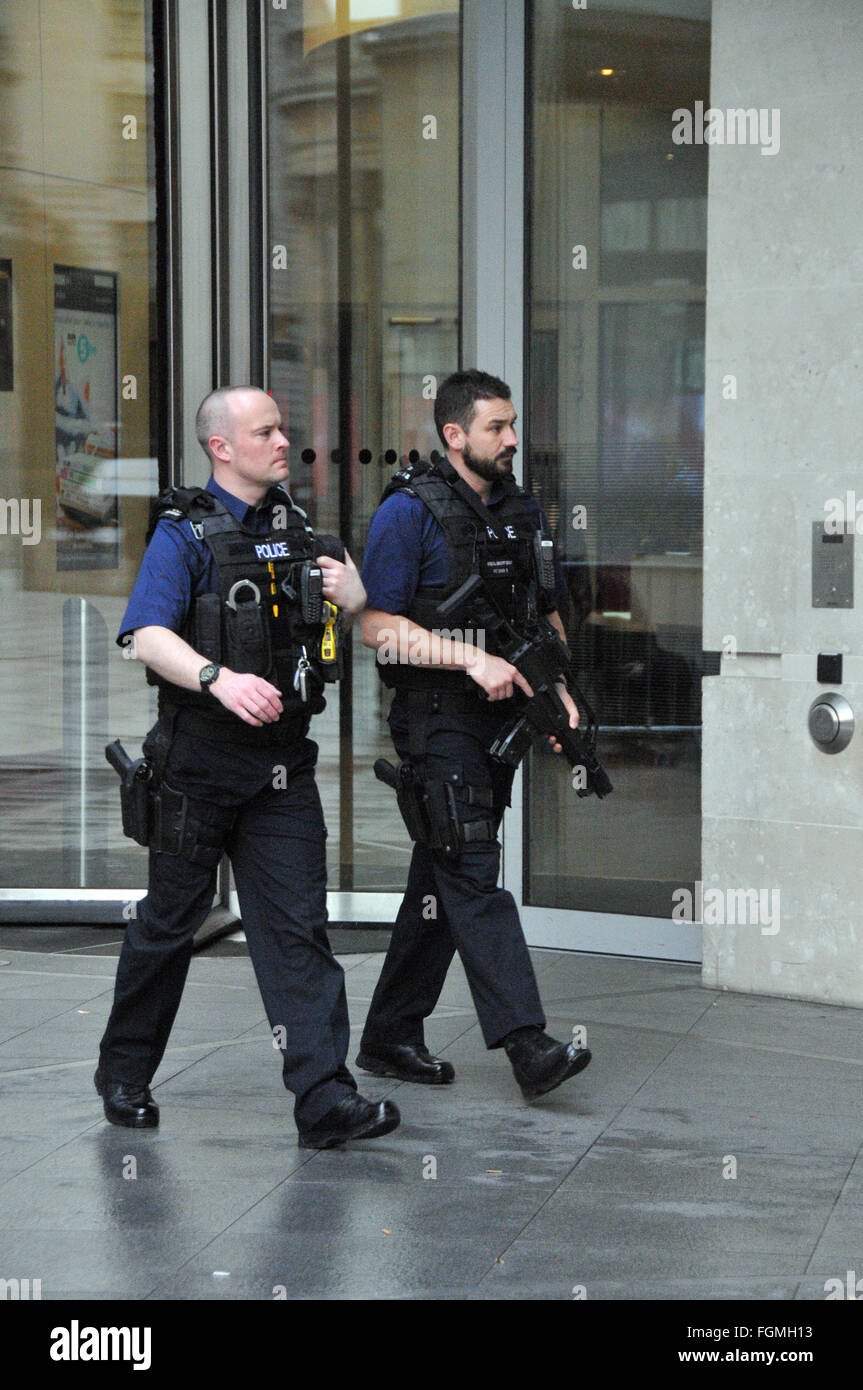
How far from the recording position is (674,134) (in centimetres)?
631

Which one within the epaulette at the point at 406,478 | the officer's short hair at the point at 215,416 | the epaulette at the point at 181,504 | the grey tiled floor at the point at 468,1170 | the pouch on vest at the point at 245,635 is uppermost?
the officer's short hair at the point at 215,416

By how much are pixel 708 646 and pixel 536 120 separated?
2.04m

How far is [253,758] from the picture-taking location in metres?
4.39

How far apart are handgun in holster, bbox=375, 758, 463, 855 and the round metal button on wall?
5.15 feet

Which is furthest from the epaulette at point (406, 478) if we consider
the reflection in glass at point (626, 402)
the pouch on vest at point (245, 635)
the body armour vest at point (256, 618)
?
the reflection in glass at point (626, 402)

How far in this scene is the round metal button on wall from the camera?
18.5 ft

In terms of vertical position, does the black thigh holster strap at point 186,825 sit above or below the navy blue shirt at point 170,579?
below

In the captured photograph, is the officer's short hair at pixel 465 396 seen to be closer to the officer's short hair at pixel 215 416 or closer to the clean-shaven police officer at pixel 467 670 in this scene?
the clean-shaven police officer at pixel 467 670

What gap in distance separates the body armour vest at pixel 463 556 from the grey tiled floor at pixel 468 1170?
45.1 inches

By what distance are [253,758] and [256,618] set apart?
0.36 metres

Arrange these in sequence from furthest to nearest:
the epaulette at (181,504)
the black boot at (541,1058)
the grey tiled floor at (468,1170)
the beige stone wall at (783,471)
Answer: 1. the beige stone wall at (783,471)
2. the black boot at (541,1058)
3. the epaulette at (181,504)
4. the grey tiled floor at (468,1170)

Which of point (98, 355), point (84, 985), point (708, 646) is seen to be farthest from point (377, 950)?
point (98, 355)

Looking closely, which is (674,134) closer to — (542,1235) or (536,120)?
(536,120)

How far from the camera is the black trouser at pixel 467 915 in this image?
459cm
